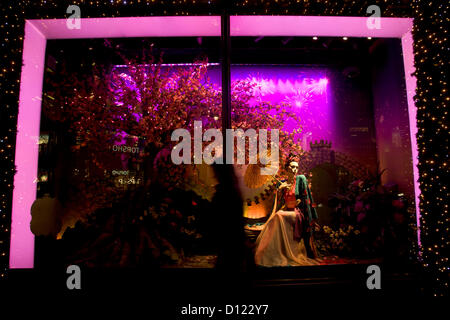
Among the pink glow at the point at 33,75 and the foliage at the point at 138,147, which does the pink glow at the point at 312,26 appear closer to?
the pink glow at the point at 33,75

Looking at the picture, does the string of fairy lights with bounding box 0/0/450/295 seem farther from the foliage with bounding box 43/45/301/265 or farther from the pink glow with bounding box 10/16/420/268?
the foliage with bounding box 43/45/301/265

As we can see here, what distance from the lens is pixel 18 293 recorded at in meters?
2.77

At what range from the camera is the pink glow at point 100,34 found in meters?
3.24

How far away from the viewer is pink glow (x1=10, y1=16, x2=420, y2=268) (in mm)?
3244

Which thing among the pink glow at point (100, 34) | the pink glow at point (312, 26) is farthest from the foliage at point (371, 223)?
the pink glow at point (312, 26)

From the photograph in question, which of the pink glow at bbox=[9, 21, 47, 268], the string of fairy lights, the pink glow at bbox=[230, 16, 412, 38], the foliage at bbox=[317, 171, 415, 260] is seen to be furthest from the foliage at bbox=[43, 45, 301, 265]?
the foliage at bbox=[317, 171, 415, 260]

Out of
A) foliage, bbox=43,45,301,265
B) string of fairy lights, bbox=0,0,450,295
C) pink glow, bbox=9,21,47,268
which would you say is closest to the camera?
string of fairy lights, bbox=0,0,450,295

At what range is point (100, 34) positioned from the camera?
364 cm

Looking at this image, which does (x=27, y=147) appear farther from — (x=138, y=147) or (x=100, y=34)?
(x=100, y=34)

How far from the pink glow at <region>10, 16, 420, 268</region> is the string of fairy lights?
0.92ft

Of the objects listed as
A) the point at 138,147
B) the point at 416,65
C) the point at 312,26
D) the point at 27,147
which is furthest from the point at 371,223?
the point at 27,147

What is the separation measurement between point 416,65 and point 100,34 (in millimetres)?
4195

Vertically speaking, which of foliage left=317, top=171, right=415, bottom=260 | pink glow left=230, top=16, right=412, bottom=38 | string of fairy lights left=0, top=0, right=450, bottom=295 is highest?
pink glow left=230, top=16, right=412, bottom=38
